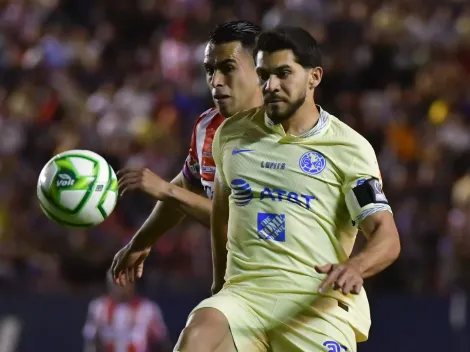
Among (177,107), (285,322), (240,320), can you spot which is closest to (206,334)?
(240,320)

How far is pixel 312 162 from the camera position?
495 centimetres

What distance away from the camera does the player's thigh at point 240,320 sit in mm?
4863

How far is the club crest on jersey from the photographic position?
4.94 meters

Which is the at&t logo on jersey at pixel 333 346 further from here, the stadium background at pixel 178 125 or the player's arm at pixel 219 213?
the stadium background at pixel 178 125

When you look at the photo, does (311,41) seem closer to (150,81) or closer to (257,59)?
(257,59)

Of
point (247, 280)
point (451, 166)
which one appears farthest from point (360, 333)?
point (451, 166)

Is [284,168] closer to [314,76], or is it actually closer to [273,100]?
[273,100]

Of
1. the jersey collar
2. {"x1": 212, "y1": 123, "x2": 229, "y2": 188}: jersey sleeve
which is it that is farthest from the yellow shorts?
the jersey collar

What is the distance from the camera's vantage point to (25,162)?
1274 cm

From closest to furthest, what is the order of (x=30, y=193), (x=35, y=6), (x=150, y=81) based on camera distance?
1. (x=30, y=193)
2. (x=150, y=81)
3. (x=35, y=6)

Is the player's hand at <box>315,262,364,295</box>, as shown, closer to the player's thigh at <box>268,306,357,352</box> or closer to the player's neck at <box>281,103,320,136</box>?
the player's thigh at <box>268,306,357,352</box>

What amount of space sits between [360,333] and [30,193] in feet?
25.9

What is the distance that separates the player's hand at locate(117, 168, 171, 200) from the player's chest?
432mm

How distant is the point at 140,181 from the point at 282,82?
0.88 metres
